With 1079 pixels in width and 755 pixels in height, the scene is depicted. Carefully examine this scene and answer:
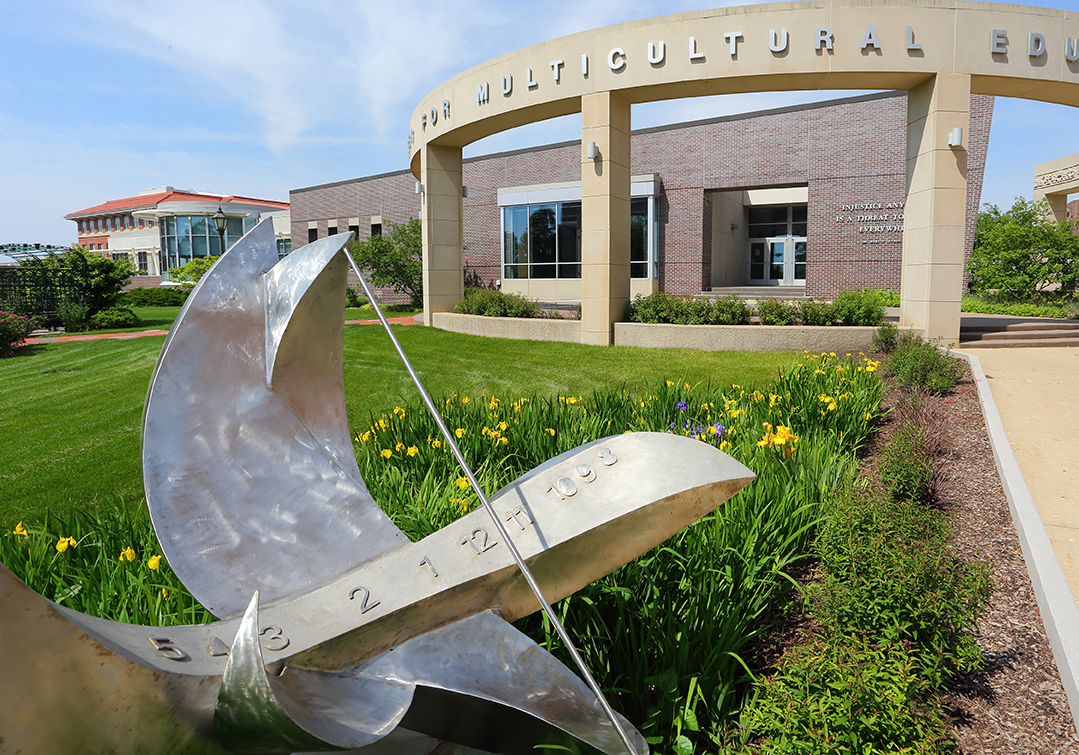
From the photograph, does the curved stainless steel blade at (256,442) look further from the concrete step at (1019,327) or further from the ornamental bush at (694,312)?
the concrete step at (1019,327)

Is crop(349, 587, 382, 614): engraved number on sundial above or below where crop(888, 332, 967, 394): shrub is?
above

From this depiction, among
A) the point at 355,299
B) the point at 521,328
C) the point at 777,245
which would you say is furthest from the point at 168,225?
the point at 521,328

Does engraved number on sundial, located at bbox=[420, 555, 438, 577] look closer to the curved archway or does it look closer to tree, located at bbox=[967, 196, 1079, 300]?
the curved archway

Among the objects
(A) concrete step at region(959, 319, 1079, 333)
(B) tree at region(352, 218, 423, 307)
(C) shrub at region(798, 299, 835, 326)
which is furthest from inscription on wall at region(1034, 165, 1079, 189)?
(B) tree at region(352, 218, 423, 307)

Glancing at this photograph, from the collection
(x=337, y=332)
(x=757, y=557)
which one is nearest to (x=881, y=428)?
(x=757, y=557)

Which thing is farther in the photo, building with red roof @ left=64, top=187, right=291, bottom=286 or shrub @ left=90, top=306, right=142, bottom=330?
building with red roof @ left=64, top=187, right=291, bottom=286

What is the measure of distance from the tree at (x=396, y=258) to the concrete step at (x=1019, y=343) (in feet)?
66.5

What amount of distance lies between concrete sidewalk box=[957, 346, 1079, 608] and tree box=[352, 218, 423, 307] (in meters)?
21.8

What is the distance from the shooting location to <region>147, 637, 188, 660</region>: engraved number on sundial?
1.69m

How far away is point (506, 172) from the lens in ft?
106

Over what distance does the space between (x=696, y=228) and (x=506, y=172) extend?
9867mm

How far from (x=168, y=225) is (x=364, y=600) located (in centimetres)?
6073

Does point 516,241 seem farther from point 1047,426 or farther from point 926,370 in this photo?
point 1047,426

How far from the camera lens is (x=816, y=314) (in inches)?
548
